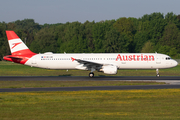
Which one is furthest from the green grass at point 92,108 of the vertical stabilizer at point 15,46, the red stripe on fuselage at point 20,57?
the vertical stabilizer at point 15,46

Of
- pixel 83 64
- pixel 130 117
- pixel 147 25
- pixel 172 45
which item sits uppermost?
pixel 147 25

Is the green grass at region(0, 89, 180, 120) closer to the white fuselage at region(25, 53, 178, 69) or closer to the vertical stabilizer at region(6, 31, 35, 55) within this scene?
the white fuselage at region(25, 53, 178, 69)

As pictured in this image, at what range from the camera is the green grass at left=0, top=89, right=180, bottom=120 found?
577 inches

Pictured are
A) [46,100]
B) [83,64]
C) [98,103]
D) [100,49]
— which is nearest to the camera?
[98,103]

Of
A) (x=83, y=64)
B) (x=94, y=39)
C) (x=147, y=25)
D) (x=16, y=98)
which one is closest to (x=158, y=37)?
(x=147, y=25)

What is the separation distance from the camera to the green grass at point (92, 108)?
14.7m

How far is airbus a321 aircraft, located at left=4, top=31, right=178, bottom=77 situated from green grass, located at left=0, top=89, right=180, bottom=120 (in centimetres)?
1987

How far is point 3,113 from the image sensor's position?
1541 centimetres

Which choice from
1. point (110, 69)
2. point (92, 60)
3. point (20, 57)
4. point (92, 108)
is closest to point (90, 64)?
point (92, 60)

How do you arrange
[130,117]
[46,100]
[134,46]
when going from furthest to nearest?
[134,46] < [46,100] < [130,117]

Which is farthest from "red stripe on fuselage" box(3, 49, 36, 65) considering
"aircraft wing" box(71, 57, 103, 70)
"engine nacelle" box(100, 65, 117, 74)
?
"engine nacelle" box(100, 65, 117, 74)

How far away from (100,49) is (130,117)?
93471 mm

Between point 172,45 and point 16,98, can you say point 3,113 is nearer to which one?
point 16,98

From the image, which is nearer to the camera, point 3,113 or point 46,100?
point 3,113
